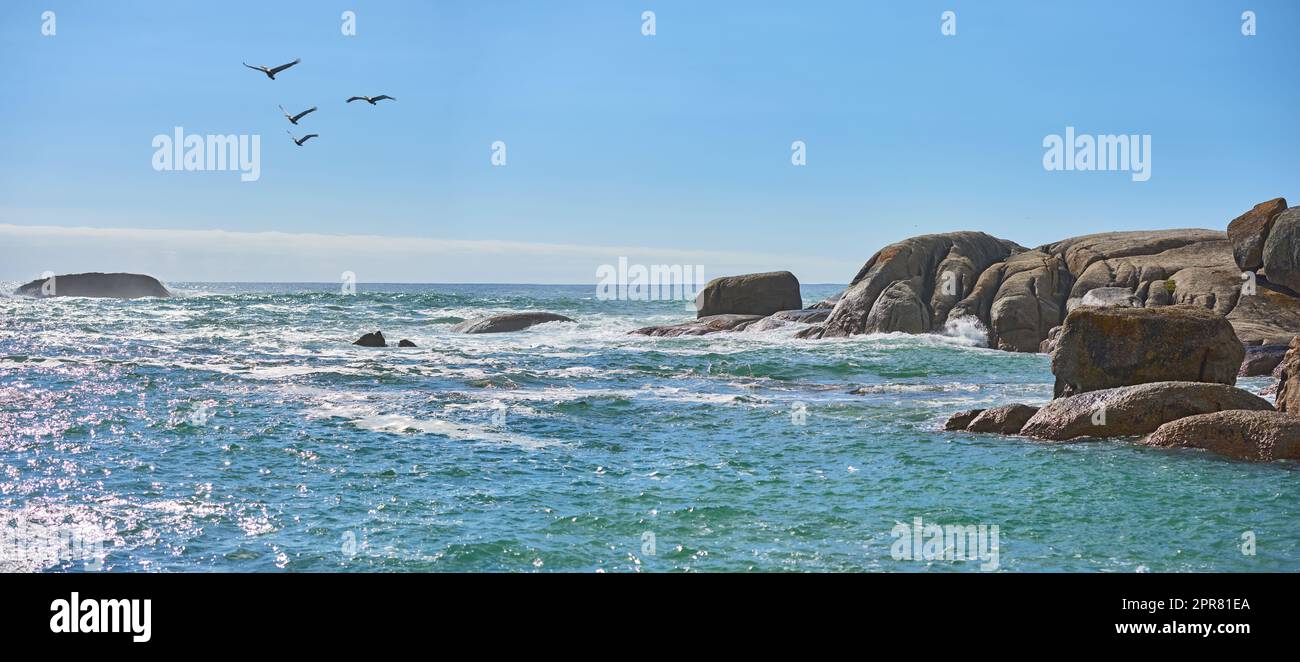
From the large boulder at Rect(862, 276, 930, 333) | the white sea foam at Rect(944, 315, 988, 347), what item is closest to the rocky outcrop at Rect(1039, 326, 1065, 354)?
the white sea foam at Rect(944, 315, 988, 347)

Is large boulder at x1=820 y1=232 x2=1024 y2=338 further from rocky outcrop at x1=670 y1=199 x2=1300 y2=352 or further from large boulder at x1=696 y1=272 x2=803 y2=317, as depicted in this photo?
large boulder at x1=696 y1=272 x2=803 y2=317

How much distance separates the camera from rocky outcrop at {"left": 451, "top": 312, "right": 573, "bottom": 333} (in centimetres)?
5412

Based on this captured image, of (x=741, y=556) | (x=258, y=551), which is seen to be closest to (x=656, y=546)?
(x=741, y=556)

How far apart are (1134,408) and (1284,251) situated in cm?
2263

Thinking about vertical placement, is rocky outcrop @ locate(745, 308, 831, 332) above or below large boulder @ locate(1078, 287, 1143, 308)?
below

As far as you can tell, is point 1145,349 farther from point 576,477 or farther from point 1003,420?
point 576,477

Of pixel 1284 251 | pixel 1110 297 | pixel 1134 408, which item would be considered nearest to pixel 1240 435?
pixel 1134 408

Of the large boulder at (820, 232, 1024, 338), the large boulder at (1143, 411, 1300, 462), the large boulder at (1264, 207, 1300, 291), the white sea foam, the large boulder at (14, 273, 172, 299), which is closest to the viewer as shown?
the large boulder at (1143, 411, 1300, 462)

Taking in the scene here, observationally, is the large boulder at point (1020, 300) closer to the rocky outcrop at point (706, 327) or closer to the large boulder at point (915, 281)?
the large boulder at point (915, 281)

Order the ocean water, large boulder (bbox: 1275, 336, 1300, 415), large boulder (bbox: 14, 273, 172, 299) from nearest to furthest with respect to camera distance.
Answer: the ocean water, large boulder (bbox: 1275, 336, 1300, 415), large boulder (bbox: 14, 273, 172, 299)

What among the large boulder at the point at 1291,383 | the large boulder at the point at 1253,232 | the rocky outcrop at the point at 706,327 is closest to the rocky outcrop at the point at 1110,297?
the large boulder at the point at 1253,232

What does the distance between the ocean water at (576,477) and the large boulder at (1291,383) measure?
2741mm

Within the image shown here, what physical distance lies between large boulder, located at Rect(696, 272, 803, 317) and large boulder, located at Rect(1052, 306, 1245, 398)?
1283 inches

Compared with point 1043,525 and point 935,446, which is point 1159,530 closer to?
point 1043,525
